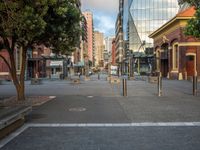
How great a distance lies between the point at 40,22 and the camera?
46.0ft

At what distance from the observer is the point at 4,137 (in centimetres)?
905

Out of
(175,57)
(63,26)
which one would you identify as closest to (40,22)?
(63,26)

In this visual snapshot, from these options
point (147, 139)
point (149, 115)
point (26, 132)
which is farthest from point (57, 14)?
point (147, 139)

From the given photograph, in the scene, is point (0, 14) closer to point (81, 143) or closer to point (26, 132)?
point (26, 132)

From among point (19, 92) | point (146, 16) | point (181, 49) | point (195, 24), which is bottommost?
point (19, 92)

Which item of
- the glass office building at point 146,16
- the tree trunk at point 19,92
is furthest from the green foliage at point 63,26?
the glass office building at point 146,16

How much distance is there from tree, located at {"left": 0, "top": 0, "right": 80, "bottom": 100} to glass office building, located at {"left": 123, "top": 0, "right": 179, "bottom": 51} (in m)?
79.6

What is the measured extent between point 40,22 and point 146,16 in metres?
86.3

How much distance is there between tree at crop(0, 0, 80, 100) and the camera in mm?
12742

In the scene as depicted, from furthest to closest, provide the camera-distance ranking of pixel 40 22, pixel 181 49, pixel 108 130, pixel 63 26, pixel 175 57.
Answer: pixel 175 57 < pixel 181 49 < pixel 63 26 < pixel 40 22 < pixel 108 130

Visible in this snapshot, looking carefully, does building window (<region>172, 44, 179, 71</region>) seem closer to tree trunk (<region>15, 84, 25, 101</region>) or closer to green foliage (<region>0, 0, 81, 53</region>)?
green foliage (<region>0, 0, 81, 53</region>)

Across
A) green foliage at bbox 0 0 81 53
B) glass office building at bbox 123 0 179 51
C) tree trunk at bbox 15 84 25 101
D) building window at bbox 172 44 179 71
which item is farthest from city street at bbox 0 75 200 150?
glass office building at bbox 123 0 179 51

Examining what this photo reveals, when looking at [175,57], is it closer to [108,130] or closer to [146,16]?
[146,16]

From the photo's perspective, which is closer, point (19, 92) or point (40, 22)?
point (40, 22)
